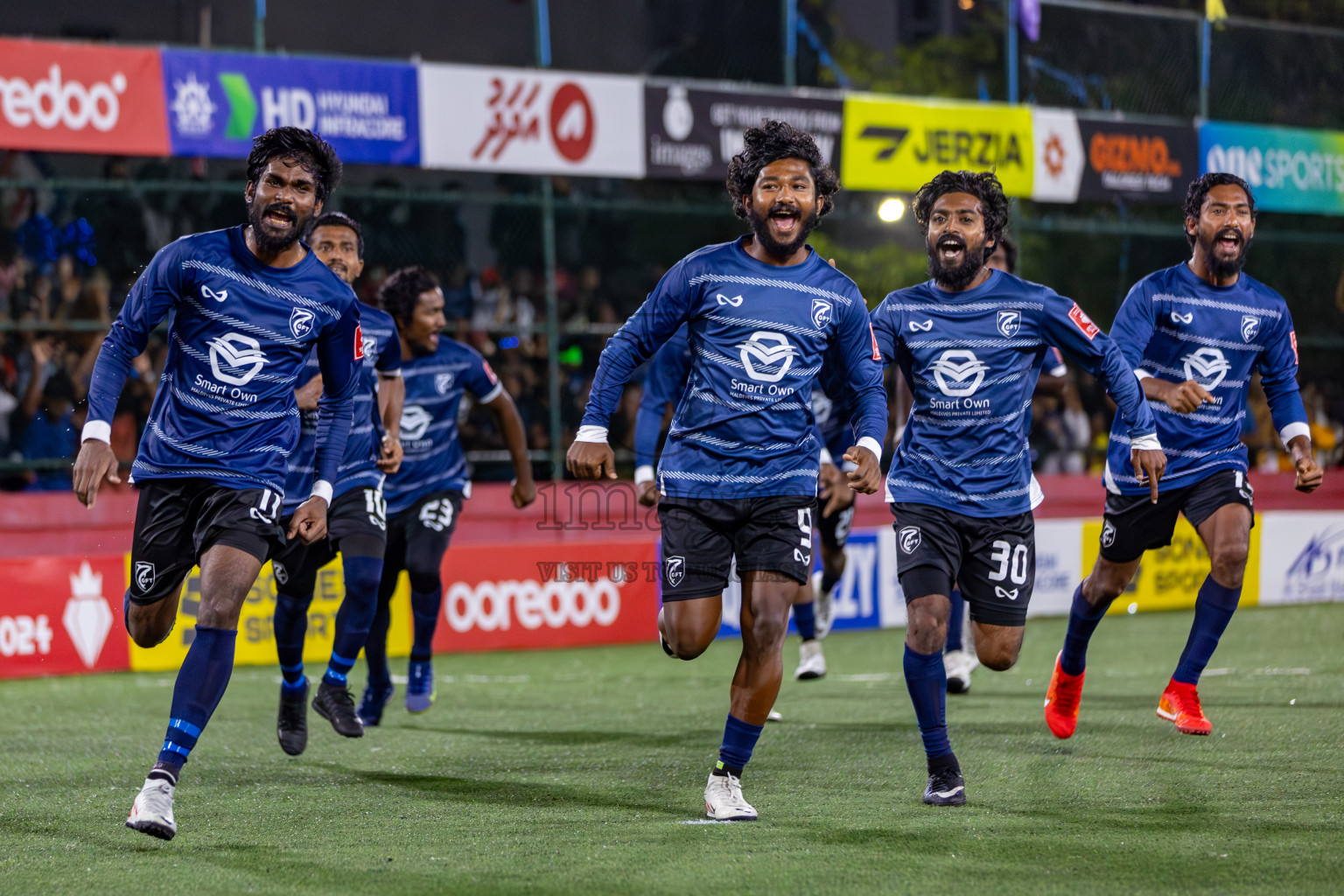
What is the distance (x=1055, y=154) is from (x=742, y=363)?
12.7 metres

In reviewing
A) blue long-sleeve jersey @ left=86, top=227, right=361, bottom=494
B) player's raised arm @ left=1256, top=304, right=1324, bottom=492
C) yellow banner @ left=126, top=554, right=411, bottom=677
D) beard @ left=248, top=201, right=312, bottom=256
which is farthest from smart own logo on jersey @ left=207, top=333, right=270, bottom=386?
yellow banner @ left=126, top=554, right=411, bottom=677

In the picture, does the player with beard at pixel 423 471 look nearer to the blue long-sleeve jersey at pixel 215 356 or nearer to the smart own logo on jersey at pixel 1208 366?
the blue long-sleeve jersey at pixel 215 356

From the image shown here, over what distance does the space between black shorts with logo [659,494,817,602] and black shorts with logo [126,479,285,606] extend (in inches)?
55.8

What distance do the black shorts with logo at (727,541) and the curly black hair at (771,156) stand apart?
3.54 feet

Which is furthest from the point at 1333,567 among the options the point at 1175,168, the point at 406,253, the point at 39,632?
the point at 39,632

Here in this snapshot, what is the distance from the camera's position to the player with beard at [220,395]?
5.26 m

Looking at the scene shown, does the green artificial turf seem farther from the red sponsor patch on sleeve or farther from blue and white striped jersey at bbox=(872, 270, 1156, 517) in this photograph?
the red sponsor patch on sleeve

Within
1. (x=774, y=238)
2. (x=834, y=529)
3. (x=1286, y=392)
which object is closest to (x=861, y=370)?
(x=774, y=238)

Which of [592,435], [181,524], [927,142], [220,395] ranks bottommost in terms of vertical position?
[181,524]

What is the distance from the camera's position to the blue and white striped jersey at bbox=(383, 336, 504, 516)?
8.24 meters

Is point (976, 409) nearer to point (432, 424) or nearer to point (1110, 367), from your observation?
point (1110, 367)

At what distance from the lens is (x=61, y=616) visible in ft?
34.8

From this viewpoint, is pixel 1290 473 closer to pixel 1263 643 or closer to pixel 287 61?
pixel 1263 643

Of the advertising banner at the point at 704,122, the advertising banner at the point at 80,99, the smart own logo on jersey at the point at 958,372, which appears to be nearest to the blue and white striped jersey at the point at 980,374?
the smart own logo on jersey at the point at 958,372
